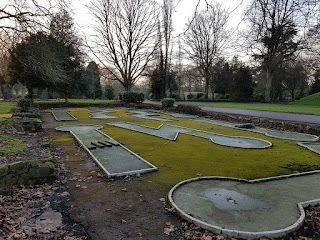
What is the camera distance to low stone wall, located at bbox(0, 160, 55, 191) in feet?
13.9

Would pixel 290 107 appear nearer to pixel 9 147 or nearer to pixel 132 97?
pixel 132 97

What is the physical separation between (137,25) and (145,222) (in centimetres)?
2870

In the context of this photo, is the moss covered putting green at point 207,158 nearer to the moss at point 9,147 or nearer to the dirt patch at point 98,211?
the dirt patch at point 98,211

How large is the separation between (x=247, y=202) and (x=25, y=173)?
13.6 feet

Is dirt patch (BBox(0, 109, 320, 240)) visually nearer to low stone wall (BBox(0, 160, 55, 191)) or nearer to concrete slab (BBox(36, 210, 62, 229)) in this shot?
concrete slab (BBox(36, 210, 62, 229))

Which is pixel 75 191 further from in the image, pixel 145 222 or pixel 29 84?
pixel 29 84

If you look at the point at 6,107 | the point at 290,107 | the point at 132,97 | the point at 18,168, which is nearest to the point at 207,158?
the point at 18,168

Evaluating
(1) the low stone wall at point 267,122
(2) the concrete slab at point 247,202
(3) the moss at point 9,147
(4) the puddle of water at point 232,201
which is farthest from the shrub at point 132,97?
(4) the puddle of water at point 232,201

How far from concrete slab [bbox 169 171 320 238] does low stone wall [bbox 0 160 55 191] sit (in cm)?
262

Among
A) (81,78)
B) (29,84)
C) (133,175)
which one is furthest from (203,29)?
(133,175)

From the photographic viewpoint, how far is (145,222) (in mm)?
3439

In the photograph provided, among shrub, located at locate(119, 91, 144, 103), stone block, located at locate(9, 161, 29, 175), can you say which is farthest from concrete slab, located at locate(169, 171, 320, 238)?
shrub, located at locate(119, 91, 144, 103)

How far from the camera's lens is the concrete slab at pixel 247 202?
3.17 metres

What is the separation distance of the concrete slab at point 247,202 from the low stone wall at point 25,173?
2.62 meters
